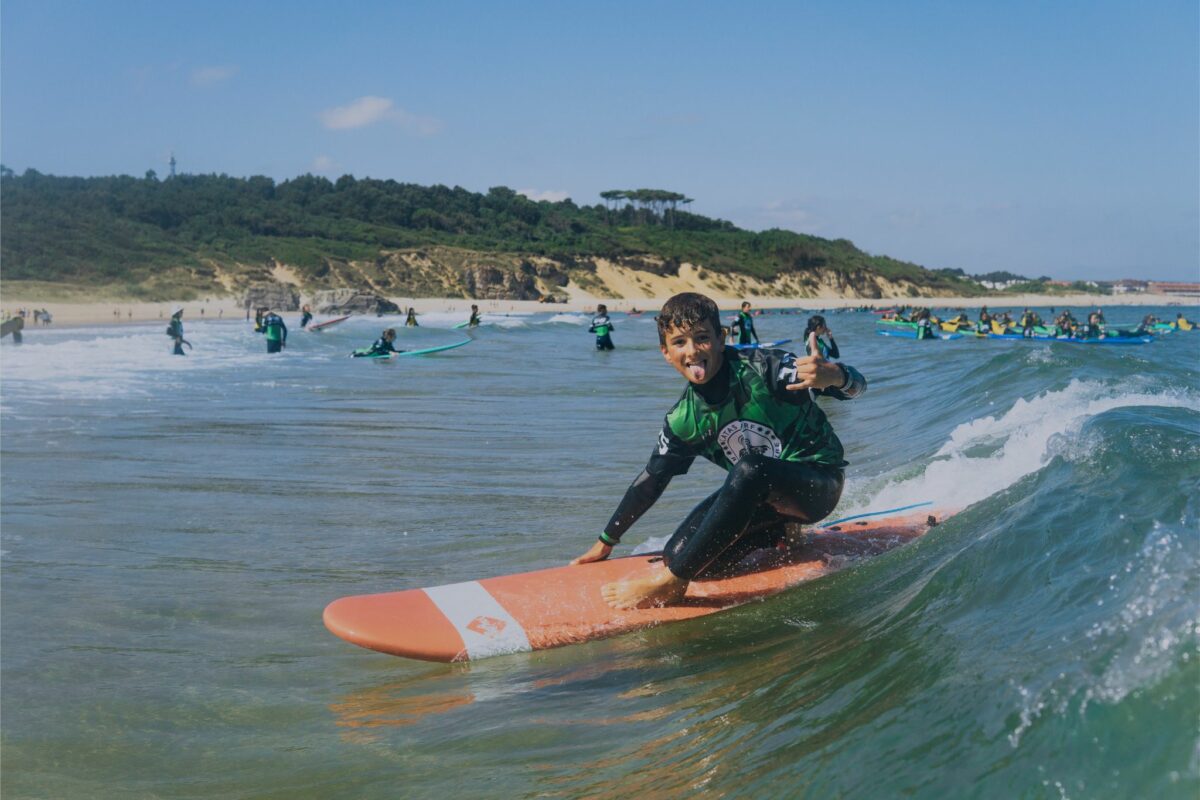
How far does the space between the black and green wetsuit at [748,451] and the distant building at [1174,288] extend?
618ft

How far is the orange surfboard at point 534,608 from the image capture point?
13.5ft

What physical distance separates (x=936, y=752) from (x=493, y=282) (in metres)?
72.4

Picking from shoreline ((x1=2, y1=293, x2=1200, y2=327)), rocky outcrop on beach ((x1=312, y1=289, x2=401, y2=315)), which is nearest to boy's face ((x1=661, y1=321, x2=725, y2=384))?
shoreline ((x1=2, y1=293, x2=1200, y2=327))

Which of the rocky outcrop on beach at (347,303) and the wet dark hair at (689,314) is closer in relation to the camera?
the wet dark hair at (689,314)

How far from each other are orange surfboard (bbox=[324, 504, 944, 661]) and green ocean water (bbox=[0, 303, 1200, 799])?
0.27 feet

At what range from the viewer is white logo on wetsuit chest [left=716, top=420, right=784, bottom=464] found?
3996 millimetres

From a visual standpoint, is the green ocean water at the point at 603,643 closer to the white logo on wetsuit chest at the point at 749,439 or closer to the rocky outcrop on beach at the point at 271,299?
the white logo on wetsuit chest at the point at 749,439

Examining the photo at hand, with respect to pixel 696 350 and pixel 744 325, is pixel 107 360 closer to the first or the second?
pixel 744 325

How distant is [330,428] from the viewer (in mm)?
11398

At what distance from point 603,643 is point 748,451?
3.28ft

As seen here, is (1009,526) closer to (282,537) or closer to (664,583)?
(664,583)

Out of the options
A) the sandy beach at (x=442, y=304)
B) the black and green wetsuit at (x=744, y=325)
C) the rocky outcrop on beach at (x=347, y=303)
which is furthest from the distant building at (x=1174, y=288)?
the black and green wetsuit at (x=744, y=325)

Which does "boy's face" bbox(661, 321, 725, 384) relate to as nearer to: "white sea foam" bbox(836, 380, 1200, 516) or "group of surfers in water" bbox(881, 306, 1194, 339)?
"white sea foam" bbox(836, 380, 1200, 516)

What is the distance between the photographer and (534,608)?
170 inches
